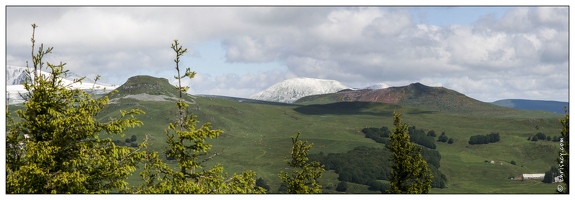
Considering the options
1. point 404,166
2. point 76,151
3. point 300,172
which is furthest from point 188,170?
point 404,166

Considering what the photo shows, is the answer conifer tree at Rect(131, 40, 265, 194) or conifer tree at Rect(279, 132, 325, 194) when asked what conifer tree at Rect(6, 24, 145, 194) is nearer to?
conifer tree at Rect(131, 40, 265, 194)

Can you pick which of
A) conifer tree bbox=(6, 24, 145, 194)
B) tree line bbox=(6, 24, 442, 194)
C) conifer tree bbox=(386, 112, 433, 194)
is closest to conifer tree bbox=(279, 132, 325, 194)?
conifer tree bbox=(386, 112, 433, 194)

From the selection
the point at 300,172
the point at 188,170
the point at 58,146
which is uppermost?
the point at 58,146

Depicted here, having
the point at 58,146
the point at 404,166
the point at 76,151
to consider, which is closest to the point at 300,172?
the point at 404,166

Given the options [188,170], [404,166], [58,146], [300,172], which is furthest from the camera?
[404,166]

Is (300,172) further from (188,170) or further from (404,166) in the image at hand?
(188,170)

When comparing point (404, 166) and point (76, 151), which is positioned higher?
point (76, 151)

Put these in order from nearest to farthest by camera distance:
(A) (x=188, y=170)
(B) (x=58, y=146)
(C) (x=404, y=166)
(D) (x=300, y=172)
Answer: (B) (x=58, y=146) → (A) (x=188, y=170) → (D) (x=300, y=172) → (C) (x=404, y=166)

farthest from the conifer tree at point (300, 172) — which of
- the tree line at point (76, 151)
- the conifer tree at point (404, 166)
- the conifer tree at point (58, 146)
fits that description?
the conifer tree at point (58, 146)

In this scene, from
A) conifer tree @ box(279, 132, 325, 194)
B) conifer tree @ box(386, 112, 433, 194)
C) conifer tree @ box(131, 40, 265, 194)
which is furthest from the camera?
conifer tree @ box(386, 112, 433, 194)

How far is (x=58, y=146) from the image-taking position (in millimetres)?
35219

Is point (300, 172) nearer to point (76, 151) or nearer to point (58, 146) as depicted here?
point (76, 151)

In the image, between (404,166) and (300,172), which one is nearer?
(300,172)

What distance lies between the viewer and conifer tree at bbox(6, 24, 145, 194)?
33906mm
